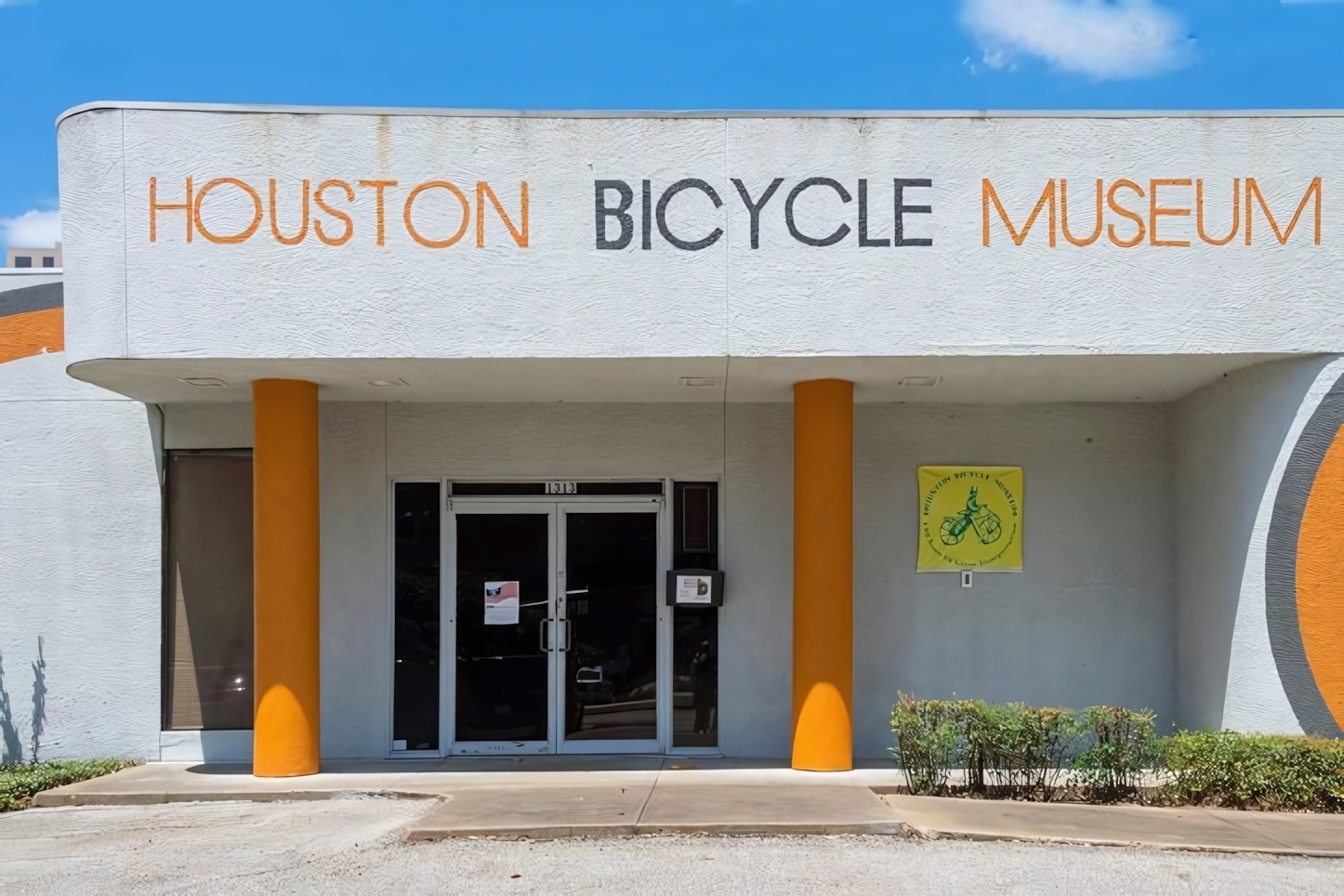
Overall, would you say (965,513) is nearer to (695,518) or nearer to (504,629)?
(695,518)

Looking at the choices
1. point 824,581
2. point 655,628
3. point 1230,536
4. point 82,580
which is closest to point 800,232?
point 824,581

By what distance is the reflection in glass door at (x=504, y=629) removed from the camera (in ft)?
37.0

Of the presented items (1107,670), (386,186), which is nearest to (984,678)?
(1107,670)

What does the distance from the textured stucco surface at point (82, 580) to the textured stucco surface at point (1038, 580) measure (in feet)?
20.8

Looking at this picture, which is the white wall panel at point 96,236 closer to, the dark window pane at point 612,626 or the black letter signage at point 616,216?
the black letter signage at point 616,216

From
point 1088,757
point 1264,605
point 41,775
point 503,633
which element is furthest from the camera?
point 503,633

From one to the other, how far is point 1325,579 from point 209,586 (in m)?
9.24

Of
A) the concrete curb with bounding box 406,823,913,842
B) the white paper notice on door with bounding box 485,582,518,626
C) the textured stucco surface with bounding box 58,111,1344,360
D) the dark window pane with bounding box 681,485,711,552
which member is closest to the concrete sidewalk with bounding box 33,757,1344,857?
the concrete curb with bounding box 406,823,913,842

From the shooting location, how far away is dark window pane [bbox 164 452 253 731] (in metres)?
11.3

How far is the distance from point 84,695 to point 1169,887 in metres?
9.03

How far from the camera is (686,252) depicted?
30.9 feet

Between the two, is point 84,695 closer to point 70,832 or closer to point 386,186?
point 70,832

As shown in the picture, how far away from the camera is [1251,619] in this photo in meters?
9.75

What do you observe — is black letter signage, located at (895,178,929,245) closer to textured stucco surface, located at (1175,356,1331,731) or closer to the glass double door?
textured stucco surface, located at (1175,356,1331,731)
